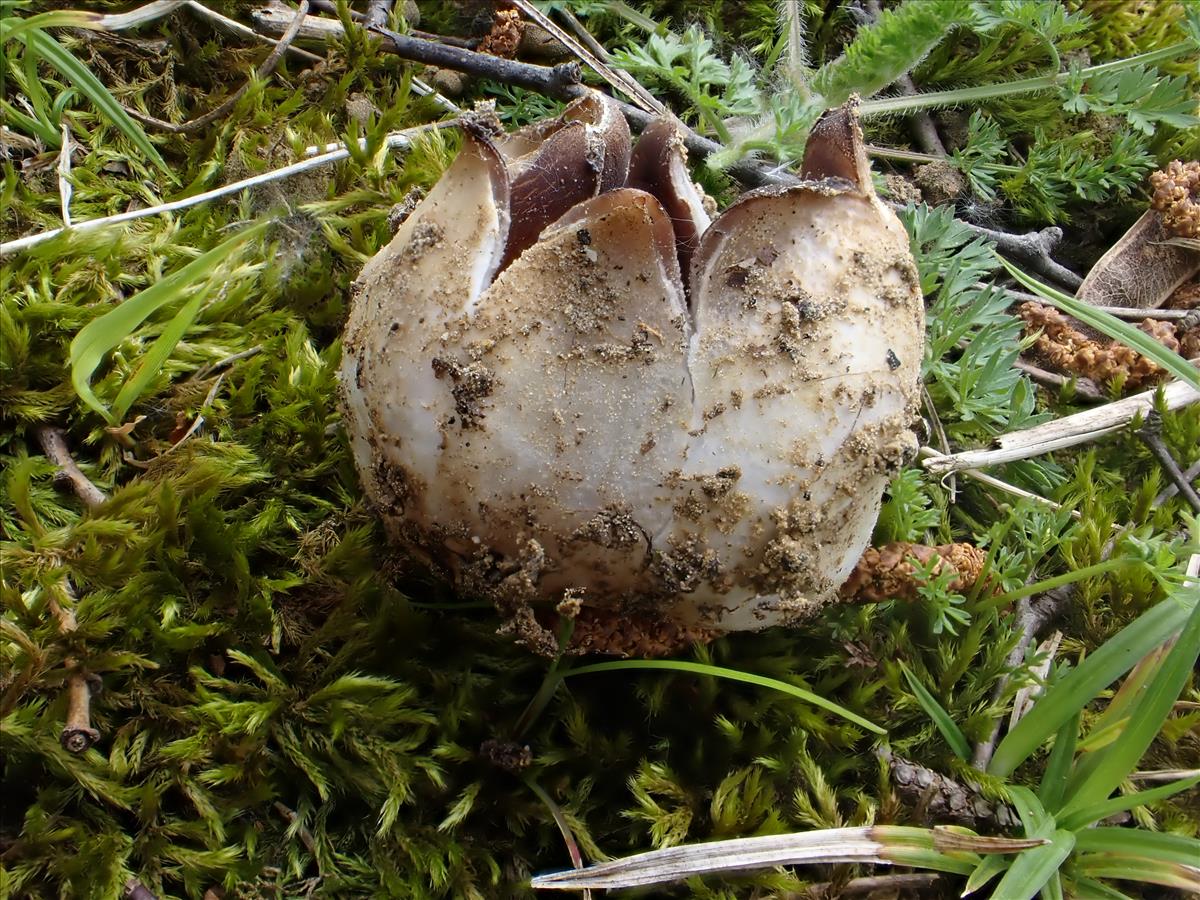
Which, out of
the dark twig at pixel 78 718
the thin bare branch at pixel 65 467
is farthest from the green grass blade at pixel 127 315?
the dark twig at pixel 78 718

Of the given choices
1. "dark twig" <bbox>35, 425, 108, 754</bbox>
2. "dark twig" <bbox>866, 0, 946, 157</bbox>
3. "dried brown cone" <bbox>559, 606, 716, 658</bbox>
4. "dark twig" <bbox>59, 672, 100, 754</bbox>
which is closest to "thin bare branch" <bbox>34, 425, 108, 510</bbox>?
"dark twig" <bbox>35, 425, 108, 754</bbox>

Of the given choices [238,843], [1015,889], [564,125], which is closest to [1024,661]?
[1015,889]

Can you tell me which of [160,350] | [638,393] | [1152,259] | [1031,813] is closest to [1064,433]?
[1152,259]

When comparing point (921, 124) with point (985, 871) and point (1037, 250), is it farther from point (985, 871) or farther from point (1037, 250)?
point (985, 871)

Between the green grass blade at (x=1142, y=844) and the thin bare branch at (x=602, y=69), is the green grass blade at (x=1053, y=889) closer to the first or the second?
the green grass blade at (x=1142, y=844)

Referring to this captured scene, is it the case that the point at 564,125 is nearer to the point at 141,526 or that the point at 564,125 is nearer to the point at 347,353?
the point at 347,353

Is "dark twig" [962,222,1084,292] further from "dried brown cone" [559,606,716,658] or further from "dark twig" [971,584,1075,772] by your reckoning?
"dried brown cone" [559,606,716,658]
